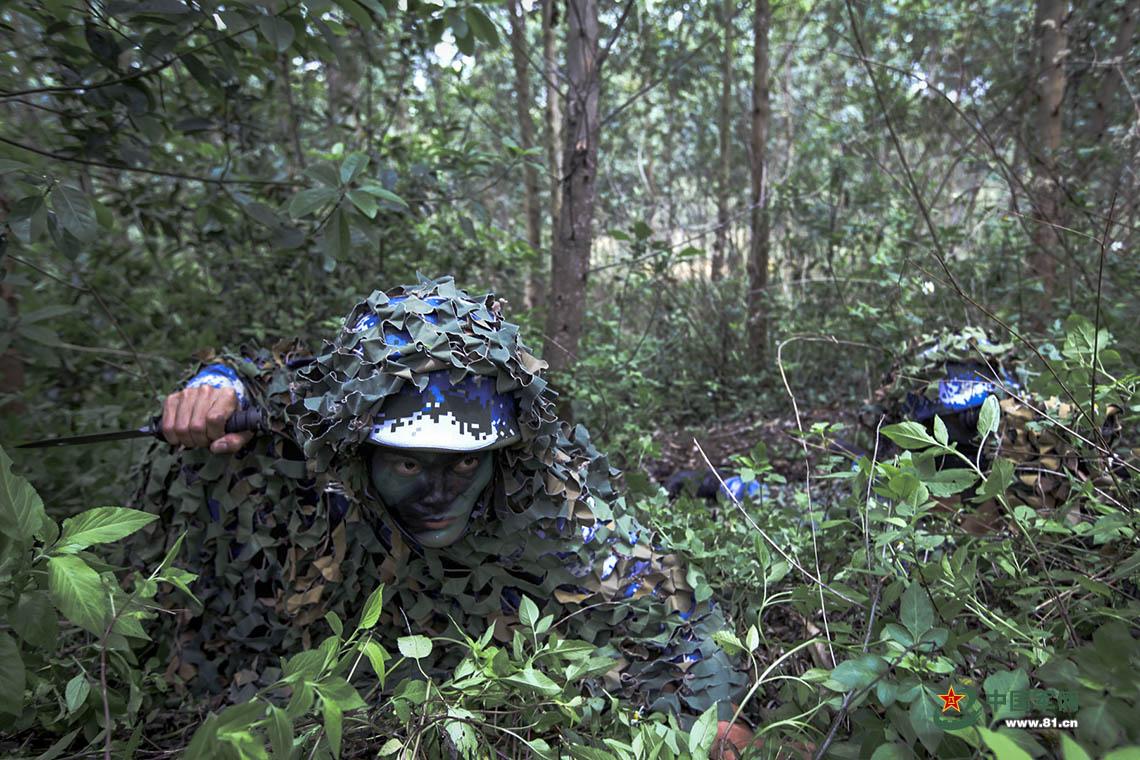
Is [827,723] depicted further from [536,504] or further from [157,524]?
[157,524]

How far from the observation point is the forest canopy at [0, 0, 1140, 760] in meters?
1.03

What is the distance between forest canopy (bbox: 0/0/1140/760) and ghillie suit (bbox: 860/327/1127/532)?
16 millimetres

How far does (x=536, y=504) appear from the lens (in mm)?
1546

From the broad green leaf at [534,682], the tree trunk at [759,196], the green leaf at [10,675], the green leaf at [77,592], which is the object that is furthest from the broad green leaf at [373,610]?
the tree trunk at [759,196]

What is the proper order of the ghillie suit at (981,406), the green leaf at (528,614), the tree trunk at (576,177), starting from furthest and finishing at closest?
the tree trunk at (576,177) < the ghillie suit at (981,406) < the green leaf at (528,614)

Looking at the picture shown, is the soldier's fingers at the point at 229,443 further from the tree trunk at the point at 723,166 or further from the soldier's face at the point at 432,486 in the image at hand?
the tree trunk at the point at 723,166

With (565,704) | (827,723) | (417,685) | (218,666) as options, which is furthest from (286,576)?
(827,723)

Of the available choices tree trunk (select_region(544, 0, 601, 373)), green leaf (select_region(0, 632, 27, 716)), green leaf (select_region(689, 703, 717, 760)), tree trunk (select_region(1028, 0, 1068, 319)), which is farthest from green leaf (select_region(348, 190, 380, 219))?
tree trunk (select_region(1028, 0, 1068, 319))

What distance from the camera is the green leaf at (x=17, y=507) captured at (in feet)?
2.90

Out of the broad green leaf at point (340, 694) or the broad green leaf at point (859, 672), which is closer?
the broad green leaf at point (340, 694)

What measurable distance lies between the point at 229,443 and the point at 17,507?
777 mm

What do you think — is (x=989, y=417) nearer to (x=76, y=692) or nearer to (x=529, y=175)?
(x=76, y=692)

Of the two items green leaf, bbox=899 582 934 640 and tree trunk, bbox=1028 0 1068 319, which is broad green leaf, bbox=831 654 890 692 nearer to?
green leaf, bbox=899 582 934 640

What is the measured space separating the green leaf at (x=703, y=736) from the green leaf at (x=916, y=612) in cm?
32
